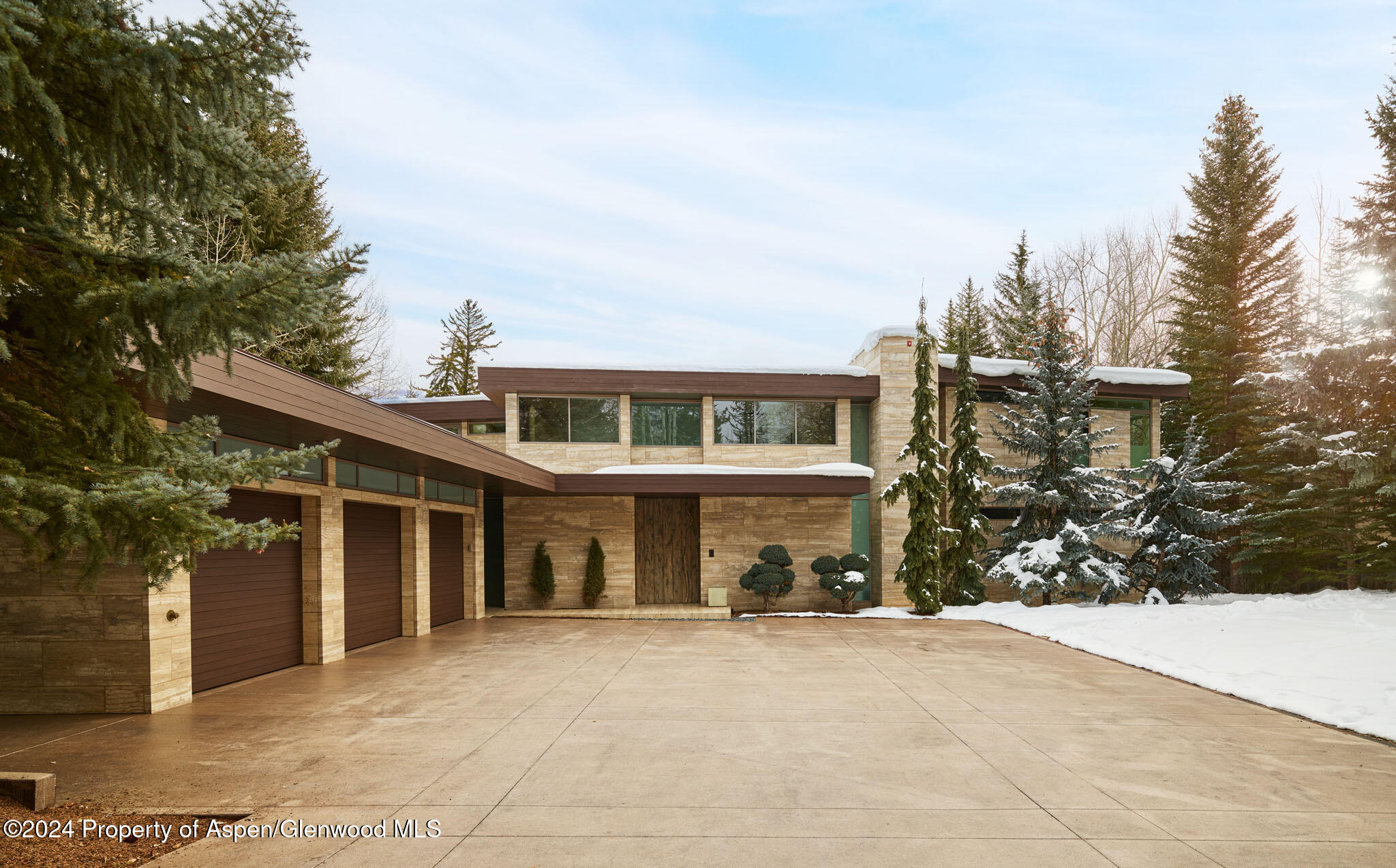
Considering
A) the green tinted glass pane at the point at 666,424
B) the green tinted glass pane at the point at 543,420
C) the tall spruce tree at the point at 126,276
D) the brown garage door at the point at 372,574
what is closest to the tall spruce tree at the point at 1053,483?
the green tinted glass pane at the point at 666,424

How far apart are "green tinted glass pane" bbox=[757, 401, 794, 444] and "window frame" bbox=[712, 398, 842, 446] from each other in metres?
0.03

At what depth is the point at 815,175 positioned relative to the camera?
37.8 metres

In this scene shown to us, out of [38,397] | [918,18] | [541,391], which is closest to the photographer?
[38,397]

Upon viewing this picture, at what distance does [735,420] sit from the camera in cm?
2170

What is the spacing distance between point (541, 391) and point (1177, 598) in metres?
18.3

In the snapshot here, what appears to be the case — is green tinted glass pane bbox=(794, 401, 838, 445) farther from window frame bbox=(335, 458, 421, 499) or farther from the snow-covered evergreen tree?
window frame bbox=(335, 458, 421, 499)

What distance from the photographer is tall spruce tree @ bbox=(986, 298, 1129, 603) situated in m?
19.0

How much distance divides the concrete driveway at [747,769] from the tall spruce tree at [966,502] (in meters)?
8.76

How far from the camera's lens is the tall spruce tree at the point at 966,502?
1955 cm

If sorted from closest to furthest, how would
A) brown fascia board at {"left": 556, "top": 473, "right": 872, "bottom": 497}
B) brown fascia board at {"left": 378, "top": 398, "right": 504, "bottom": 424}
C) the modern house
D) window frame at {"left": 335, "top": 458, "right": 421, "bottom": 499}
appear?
the modern house < window frame at {"left": 335, "top": 458, "right": 421, "bottom": 499} < brown fascia board at {"left": 556, "top": 473, "right": 872, "bottom": 497} < brown fascia board at {"left": 378, "top": 398, "right": 504, "bottom": 424}

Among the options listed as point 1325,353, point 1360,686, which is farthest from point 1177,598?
point 1360,686

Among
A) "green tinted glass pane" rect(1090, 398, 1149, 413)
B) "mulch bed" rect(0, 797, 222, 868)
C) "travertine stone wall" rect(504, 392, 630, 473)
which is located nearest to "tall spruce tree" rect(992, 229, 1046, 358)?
"green tinted glass pane" rect(1090, 398, 1149, 413)

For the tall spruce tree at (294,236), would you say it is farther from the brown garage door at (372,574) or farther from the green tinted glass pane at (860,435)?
the green tinted glass pane at (860,435)

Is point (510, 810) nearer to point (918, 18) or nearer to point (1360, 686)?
point (1360, 686)
